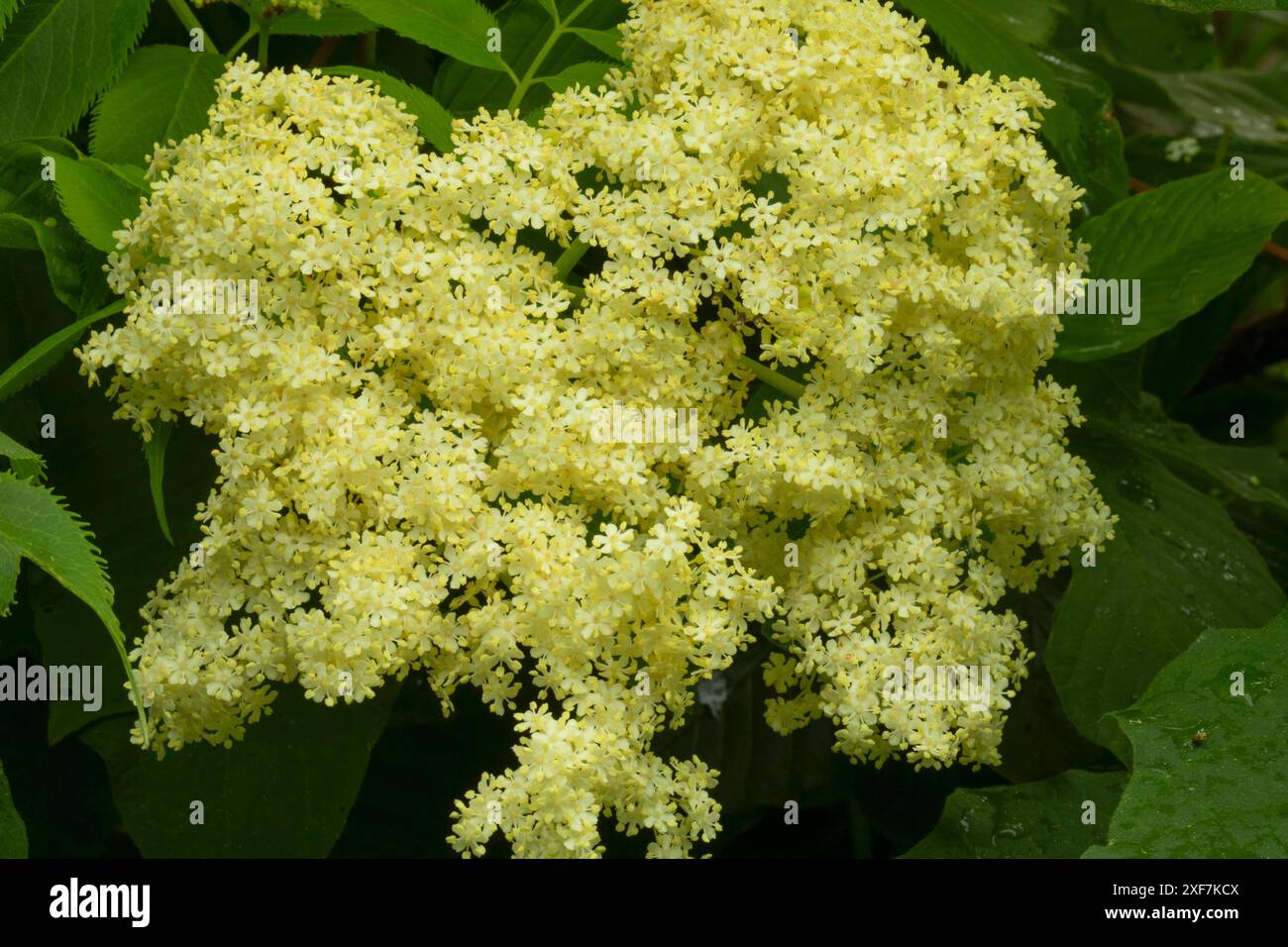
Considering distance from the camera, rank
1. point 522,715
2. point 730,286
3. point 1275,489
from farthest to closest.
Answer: point 1275,489 → point 730,286 → point 522,715

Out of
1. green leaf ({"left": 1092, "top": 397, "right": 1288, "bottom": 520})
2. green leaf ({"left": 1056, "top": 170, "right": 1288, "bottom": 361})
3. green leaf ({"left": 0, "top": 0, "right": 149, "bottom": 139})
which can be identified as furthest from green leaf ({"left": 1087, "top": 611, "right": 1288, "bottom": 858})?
green leaf ({"left": 0, "top": 0, "right": 149, "bottom": 139})

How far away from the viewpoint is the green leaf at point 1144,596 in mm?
1360

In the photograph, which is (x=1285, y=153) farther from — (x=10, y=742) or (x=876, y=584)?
(x=10, y=742)

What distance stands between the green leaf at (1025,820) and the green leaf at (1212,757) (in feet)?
0.61

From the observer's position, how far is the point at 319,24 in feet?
4.13

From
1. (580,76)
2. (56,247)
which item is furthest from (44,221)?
(580,76)

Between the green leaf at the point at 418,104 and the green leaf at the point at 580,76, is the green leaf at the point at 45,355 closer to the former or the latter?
the green leaf at the point at 418,104

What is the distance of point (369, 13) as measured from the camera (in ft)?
3.79

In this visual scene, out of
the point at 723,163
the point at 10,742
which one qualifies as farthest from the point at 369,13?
the point at 10,742

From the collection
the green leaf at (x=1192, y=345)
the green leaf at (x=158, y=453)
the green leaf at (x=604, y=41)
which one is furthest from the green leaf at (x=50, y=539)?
the green leaf at (x=1192, y=345)

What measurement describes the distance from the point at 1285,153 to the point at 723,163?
1.32 m

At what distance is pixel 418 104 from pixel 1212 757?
87 centimetres

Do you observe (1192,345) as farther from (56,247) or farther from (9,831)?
(9,831)
